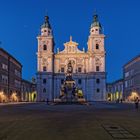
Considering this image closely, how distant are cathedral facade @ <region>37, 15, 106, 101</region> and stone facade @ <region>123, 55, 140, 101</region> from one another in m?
9.03

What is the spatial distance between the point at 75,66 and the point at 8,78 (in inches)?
1373

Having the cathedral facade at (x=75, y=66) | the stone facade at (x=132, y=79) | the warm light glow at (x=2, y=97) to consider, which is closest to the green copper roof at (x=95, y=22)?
the cathedral facade at (x=75, y=66)

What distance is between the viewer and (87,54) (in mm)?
129125

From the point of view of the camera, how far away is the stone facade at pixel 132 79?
105812mm

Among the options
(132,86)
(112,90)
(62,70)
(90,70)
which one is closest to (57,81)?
(62,70)

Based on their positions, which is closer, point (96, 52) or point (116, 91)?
point (96, 52)

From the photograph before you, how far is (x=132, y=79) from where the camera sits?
114 metres

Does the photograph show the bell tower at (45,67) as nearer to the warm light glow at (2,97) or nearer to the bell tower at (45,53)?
the bell tower at (45,53)

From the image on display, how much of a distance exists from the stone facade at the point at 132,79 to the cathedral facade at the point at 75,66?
29.6 ft

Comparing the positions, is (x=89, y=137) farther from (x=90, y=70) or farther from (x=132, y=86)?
(x=90, y=70)

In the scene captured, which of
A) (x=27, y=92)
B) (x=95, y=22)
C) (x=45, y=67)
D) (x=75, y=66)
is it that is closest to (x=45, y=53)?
(x=45, y=67)

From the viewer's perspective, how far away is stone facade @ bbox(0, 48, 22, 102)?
9244 centimetres

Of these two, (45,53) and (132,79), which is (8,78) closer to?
(45,53)

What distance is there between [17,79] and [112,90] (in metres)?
58.1
